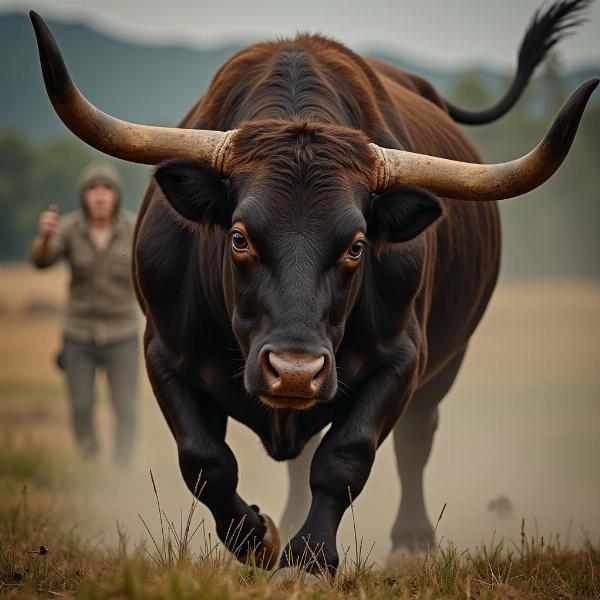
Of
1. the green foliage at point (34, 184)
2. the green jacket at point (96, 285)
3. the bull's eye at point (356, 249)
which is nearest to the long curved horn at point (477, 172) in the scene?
the bull's eye at point (356, 249)

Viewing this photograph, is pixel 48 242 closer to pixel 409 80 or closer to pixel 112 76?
pixel 409 80

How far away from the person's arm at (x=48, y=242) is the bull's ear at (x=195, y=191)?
470 centimetres

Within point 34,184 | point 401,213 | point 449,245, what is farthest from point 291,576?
point 34,184

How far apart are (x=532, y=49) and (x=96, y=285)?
3.93 meters

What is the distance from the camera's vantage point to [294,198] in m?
4.97

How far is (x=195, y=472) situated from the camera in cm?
552

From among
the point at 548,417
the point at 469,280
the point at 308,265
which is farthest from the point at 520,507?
the point at 548,417

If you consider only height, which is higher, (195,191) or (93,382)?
(195,191)

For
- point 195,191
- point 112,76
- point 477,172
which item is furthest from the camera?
point 112,76

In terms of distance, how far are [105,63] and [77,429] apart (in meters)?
38.4

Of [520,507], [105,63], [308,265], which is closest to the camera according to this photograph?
[308,265]

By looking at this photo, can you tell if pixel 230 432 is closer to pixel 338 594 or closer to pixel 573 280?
pixel 338 594

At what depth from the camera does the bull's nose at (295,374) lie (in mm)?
4566

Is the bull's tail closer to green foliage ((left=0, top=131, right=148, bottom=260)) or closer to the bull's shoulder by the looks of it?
the bull's shoulder
